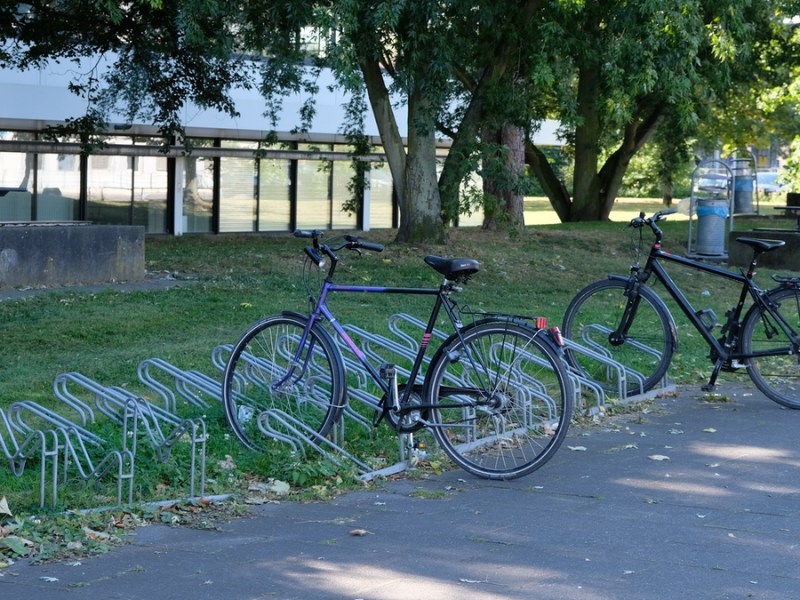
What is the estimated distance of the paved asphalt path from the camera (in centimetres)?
442

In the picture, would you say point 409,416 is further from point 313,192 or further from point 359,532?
point 313,192

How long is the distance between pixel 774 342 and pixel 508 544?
3.84m

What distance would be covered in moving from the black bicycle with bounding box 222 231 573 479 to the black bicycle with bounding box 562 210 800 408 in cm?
163

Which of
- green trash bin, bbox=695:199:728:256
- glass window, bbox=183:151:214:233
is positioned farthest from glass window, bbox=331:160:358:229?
green trash bin, bbox=695:199:728:256

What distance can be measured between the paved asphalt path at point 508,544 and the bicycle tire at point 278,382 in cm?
72

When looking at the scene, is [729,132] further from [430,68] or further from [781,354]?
[781,354]

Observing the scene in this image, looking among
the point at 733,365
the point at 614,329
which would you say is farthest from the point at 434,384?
the point at 733,365

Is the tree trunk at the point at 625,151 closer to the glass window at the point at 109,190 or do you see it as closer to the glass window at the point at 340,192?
the glass window at the point at 340,192

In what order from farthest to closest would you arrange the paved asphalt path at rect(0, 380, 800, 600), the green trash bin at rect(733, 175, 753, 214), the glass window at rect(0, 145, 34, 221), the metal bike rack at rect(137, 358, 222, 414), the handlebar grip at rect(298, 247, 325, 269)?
the green trash bin at rect(733, 175, 753, 214) → the glass window at rect(0, 145, 34, 221) → the metal bike rack at rect(137, 358, 222, 414) → the handlebar grip at rect(298, 247, 325, 269) → the paved asphalt path at rect(0, 380, 800, 600)

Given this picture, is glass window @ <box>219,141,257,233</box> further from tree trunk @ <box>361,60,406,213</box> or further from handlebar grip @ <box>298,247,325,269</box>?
handlebar grip @ <box>298,247,325,269</box>

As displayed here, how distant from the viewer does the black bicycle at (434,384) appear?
611 centimetres

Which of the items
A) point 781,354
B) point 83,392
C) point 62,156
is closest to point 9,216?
point 62,156

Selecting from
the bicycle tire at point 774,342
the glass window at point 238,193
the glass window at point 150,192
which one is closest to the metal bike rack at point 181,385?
the bicycle tire at point 774,342

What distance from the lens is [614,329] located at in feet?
28.4
